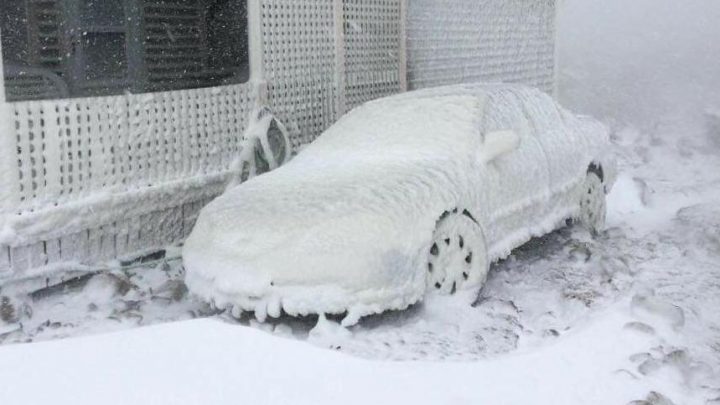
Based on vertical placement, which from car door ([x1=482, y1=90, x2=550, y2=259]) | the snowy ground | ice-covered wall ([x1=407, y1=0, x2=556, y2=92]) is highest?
ice-covered wall ([x1=407, y1=0, x2=556, y2=92])

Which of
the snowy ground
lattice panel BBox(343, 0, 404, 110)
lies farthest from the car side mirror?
lattice panel BBox(343, 0, 404, 110)

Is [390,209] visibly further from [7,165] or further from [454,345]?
[7,165]

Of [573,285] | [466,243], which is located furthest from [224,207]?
[573,285]

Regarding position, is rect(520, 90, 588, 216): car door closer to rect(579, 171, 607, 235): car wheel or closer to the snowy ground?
rect(579, 171, 607, 235): car wheel

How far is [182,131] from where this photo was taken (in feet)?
27.6

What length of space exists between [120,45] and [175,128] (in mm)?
2026

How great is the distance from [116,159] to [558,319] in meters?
3.79

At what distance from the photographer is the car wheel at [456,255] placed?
238 inches

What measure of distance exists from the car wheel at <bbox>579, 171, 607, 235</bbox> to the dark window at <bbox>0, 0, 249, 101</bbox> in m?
3.48

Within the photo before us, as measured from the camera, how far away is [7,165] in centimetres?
677

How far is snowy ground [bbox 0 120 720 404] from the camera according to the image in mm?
4301

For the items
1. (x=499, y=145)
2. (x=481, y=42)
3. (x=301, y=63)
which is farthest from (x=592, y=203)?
(x=481, y=42)

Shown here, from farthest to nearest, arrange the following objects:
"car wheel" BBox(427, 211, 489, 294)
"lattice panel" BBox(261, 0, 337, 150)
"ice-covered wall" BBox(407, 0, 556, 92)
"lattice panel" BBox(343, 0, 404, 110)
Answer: "ice-covered wall" BBox(407, 0, 556, 92) < "lattice panel" BBox(343, 0, 404, 110) < "lattice panel" BBox(261, 0, 337, 150) < "car wheel" BBox(427, 211, 489, 294)

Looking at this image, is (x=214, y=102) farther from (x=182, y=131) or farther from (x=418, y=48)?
(x=418, y=48)
